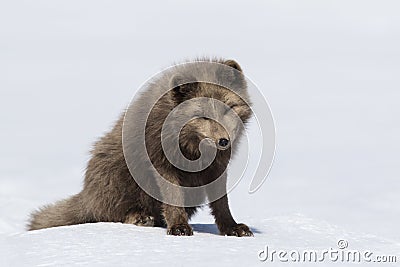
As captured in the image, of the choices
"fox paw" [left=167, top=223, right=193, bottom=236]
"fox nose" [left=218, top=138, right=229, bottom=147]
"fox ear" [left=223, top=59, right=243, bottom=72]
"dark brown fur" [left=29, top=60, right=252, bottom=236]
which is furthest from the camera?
"fox ear" [left=223, top=59, right=243, bottom=72]

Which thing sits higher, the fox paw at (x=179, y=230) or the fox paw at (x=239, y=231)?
the fox paw at (x=239, y=231)

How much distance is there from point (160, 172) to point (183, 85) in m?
0.99

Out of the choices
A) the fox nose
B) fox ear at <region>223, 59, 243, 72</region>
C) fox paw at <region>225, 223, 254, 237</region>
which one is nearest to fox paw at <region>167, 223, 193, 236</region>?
fox paw at <region>225, 223, 254, 237</region>

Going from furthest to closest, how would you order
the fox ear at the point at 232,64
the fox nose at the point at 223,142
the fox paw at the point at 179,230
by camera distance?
the fox ear at the point at 232,64 → the fox paw at the point at 179,230 → the fox nose at the point at 223,142

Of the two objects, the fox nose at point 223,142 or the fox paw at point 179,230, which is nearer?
the fox nose at point 223,142

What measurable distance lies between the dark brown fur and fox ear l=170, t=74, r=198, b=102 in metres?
0.01

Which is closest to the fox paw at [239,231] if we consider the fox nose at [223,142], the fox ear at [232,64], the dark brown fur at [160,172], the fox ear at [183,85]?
the dark brown fur at [160,172]

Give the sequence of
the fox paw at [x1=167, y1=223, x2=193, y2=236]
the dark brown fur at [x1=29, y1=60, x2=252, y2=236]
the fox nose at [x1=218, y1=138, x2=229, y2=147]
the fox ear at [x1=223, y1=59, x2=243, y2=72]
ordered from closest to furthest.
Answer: the fox nose at [x1=218, y1=138, x2=229, y2=147]
the fox paw at [x1=167, y1=223, x2=193, y2=236]
the dark brown fur at [x1=29, y1=60, x2=252, y2=236]
the fox ear at [x1=223, y1=59, x2=243, y2=72]

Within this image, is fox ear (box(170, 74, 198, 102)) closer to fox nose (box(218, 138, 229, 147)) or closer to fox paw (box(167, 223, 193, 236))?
fox nose (box(218, 138, 229, 147))

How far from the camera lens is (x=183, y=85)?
9148 mm

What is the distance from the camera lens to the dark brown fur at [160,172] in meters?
9.08

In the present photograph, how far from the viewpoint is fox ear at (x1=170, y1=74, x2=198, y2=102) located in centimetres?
913

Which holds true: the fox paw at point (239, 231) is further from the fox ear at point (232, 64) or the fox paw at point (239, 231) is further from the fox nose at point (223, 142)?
the fox ear at point (232, 64)

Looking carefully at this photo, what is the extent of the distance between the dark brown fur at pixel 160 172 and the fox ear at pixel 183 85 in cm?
1
